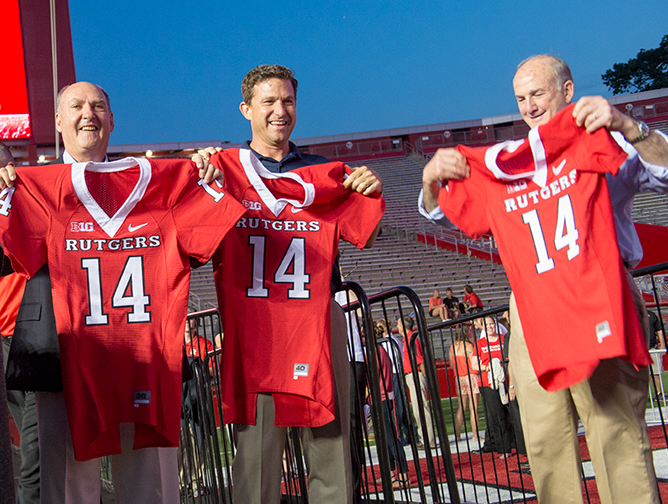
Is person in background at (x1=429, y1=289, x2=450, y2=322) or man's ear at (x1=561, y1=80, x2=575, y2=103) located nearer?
man's ear at (x1=561, y1=80, x2=575, y2=103)

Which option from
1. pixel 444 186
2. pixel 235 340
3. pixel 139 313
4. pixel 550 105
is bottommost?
pixel 235 340

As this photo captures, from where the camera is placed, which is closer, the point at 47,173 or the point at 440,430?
the point at 47,173

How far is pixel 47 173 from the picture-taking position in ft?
9.02

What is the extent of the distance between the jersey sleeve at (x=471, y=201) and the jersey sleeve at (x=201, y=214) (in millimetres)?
933

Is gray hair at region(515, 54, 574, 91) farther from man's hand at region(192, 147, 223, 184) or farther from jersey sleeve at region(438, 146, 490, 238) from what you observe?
man's hand at region(192, 147, 223, 184)

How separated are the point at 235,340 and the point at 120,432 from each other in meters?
0.63

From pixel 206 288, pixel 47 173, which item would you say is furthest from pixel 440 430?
pixel 206 288

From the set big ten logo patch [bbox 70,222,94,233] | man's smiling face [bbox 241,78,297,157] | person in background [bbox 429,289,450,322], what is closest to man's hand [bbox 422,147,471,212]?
man's smiling face [bbox 241,78,297,157]

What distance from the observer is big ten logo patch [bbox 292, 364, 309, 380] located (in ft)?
8.91

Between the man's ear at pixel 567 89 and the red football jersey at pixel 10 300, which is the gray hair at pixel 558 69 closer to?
the man's ear at pixel 567 89

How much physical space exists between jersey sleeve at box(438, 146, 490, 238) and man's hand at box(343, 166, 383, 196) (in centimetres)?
50

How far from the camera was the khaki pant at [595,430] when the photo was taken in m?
2.27

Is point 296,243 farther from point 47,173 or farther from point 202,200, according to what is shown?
point 47,173

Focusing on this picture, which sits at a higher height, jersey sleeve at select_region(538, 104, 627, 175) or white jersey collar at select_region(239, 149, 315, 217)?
white jersey collar at select_region(239, 149, 315, 217)
